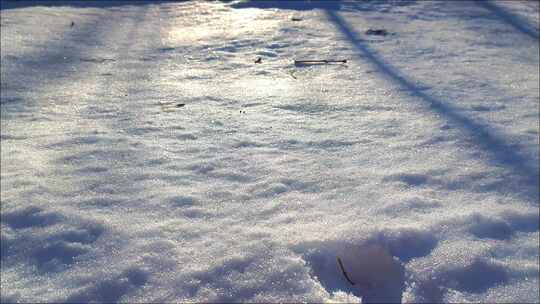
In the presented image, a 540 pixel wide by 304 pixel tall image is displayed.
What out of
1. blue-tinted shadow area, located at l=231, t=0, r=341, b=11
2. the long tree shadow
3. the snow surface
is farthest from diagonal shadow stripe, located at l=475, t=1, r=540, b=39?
the long tree shadow

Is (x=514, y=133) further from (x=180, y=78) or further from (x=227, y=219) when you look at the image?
(x=180, y=78)

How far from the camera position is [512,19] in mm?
3744

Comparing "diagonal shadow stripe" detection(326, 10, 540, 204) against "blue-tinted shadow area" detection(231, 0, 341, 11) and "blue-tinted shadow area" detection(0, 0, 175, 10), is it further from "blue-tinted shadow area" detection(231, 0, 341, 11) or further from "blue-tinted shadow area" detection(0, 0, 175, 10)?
"blue-tinted shadow area" detection(0, 0, 175, 10)

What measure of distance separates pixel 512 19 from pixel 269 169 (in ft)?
9.85

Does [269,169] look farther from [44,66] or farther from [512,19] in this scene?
[512,19]

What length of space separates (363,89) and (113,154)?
4.42 feet

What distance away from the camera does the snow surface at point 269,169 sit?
1302 mm

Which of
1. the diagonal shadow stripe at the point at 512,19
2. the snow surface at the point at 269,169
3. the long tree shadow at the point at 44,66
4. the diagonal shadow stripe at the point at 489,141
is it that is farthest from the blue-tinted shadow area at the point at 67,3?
the diagonal shadow stripe at the point at 512,19

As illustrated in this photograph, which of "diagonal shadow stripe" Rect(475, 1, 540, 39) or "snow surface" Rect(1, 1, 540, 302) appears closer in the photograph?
"snow surface" Rect(1, 1, 540, 302)

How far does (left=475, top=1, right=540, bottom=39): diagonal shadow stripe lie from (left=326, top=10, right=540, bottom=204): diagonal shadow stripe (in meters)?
1.38

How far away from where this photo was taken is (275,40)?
335 centimetres

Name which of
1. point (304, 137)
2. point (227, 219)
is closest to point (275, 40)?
point (304, 137)

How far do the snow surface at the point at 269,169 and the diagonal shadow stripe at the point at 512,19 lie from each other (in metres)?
0.11

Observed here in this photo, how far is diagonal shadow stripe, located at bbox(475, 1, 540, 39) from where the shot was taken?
343 cm
